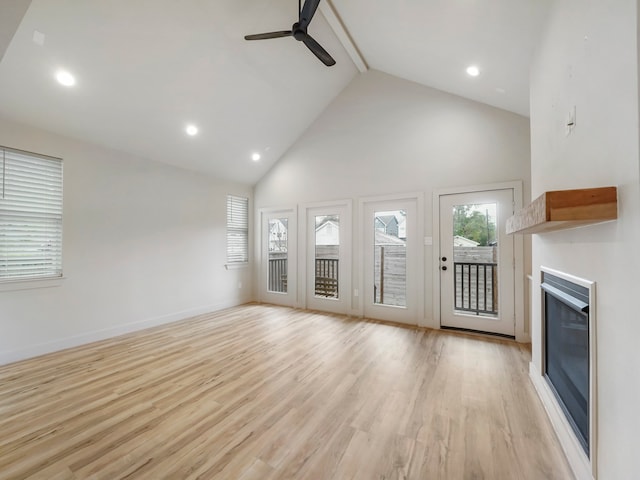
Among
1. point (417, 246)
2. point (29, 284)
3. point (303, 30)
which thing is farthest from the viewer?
point (417, 246)

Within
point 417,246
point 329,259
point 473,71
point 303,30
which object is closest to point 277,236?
point 329,259

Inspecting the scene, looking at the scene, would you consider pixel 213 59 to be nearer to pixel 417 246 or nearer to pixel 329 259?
pixel 329 259

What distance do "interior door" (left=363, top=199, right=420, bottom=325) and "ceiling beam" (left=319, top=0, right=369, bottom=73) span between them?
214cm

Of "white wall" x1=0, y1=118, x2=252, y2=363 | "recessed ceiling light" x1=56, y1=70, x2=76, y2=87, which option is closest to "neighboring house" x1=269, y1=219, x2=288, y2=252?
"white wall" x1=0, y1=118, x2=252, y2=363

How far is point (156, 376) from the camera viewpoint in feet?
8.27

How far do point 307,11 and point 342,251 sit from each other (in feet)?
10.6

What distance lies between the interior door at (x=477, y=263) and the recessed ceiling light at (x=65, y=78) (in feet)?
14.7

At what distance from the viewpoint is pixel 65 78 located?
270cm

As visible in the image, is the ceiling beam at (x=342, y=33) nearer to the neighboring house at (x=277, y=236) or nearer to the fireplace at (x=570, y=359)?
the neighboring house at (x=277, y=236)

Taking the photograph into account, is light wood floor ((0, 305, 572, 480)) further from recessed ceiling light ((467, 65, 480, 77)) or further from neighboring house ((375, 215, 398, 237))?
recessed ceiling light ((467, 65, 480, 77))

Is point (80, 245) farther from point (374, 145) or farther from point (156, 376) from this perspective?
point (374, 145)

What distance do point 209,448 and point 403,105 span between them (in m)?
4.59

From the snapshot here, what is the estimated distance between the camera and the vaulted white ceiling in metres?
2.34

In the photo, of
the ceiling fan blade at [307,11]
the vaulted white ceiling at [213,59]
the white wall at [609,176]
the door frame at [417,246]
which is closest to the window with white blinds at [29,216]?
the vaulted white ceiling at [213,59]
